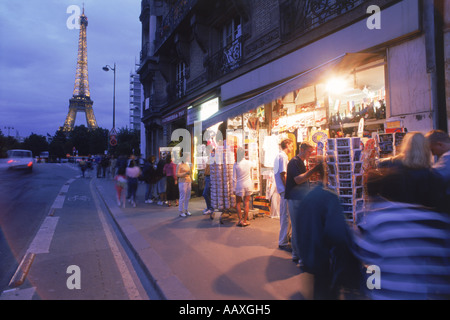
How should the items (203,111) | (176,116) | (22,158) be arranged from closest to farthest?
1. (203,111)
2. (176,116)
3. (22,158)

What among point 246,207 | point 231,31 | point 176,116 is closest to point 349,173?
point 246,207

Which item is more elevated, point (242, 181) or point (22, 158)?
point (22, 158)

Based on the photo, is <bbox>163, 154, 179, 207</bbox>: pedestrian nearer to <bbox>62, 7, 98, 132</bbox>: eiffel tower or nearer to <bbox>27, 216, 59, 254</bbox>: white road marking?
<bbox>27, 216, 59, 254</bbox>: white road marking

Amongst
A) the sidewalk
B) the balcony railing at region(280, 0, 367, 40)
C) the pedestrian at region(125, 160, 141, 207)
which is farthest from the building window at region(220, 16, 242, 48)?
the sidewalk

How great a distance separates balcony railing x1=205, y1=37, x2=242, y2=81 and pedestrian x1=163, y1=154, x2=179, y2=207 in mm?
4462

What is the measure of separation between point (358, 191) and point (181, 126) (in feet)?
47.7

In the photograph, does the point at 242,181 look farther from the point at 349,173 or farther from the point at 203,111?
the point at 203,111

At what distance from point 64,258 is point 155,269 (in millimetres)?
1928

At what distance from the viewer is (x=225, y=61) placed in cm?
1170

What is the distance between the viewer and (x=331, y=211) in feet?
7.32

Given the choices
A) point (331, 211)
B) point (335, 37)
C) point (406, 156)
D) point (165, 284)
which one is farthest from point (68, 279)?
point (335, 37)

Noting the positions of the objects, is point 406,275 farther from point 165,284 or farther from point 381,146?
point 381,146

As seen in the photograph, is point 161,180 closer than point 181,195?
No

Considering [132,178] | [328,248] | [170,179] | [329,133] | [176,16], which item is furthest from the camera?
[176,16]
